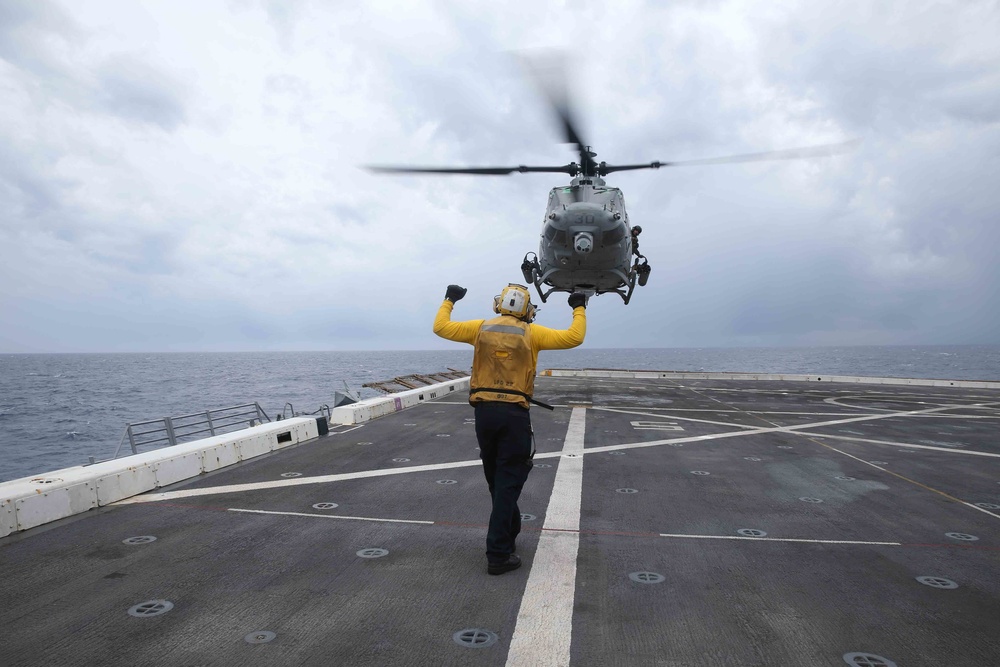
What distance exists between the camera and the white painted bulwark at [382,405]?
13.4 m

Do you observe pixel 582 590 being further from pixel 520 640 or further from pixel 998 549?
pixel 998 549

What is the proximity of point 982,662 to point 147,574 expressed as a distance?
6.18 meters

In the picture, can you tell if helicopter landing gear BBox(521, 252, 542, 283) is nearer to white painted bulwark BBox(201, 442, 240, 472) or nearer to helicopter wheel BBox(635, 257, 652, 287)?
helicopter wheel BBox(635, 257, 652, 287)

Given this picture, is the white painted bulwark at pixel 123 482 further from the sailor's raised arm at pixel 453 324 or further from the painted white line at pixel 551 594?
the painted white line at pixel 551 594

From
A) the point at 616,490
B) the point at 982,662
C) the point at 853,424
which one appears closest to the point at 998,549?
the point at 982,662

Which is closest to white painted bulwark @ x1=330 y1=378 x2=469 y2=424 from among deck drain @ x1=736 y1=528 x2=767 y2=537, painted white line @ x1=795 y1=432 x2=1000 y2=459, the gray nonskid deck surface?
the gray nonskid deck surface

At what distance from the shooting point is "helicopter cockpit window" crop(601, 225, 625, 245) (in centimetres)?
1728

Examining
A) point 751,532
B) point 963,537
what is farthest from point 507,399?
point 963,537

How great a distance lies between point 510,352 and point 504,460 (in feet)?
3.14

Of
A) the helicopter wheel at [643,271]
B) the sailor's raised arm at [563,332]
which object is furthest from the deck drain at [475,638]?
the helicopter wheel at [643,271]

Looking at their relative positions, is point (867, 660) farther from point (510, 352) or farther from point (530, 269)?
point (530, 269)

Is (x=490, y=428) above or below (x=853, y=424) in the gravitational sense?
above

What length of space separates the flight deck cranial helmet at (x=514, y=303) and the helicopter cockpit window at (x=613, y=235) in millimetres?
12691

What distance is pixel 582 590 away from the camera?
14.4 feet
